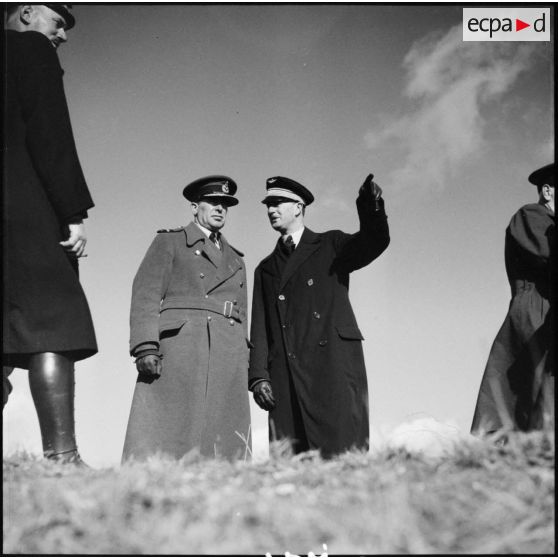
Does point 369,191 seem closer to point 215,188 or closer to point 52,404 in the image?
point 215,188

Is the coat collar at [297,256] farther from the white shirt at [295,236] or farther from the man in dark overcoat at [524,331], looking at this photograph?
the man in dark overcoat at [524,331]

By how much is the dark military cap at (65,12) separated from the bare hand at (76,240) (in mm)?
1392

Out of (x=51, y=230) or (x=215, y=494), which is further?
(x=51, y=230)

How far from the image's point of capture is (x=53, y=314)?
14.1 ft

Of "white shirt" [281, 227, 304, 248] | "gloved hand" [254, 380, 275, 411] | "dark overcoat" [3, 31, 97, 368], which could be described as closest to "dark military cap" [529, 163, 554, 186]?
"white shirt" [281, 227, 304, 248]

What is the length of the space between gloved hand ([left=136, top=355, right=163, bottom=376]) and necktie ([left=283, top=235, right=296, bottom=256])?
1336 mm

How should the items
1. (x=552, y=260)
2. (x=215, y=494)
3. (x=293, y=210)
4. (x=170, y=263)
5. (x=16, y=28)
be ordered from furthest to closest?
(x=293, y=210) → (x=170, y=263) → (x=552, y=260) → (x=16, y=28) → (x=215, y=494)

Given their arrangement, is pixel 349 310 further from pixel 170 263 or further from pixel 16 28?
pixel 16 28

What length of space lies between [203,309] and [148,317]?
16.2 inches

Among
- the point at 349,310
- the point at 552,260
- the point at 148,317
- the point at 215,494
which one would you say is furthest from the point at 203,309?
the point at 552,260

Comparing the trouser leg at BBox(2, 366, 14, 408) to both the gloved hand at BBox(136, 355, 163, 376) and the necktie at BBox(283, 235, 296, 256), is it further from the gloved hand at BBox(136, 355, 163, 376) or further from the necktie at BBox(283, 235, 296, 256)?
the necktie at BBox(283, 235, 296, 256)

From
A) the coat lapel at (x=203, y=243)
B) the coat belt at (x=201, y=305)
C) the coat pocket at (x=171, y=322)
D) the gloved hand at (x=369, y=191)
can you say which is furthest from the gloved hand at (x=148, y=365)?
the gloved hand at (x=369, y=191)

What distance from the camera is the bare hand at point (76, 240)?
4.49 m

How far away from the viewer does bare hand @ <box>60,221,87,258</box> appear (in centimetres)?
449
